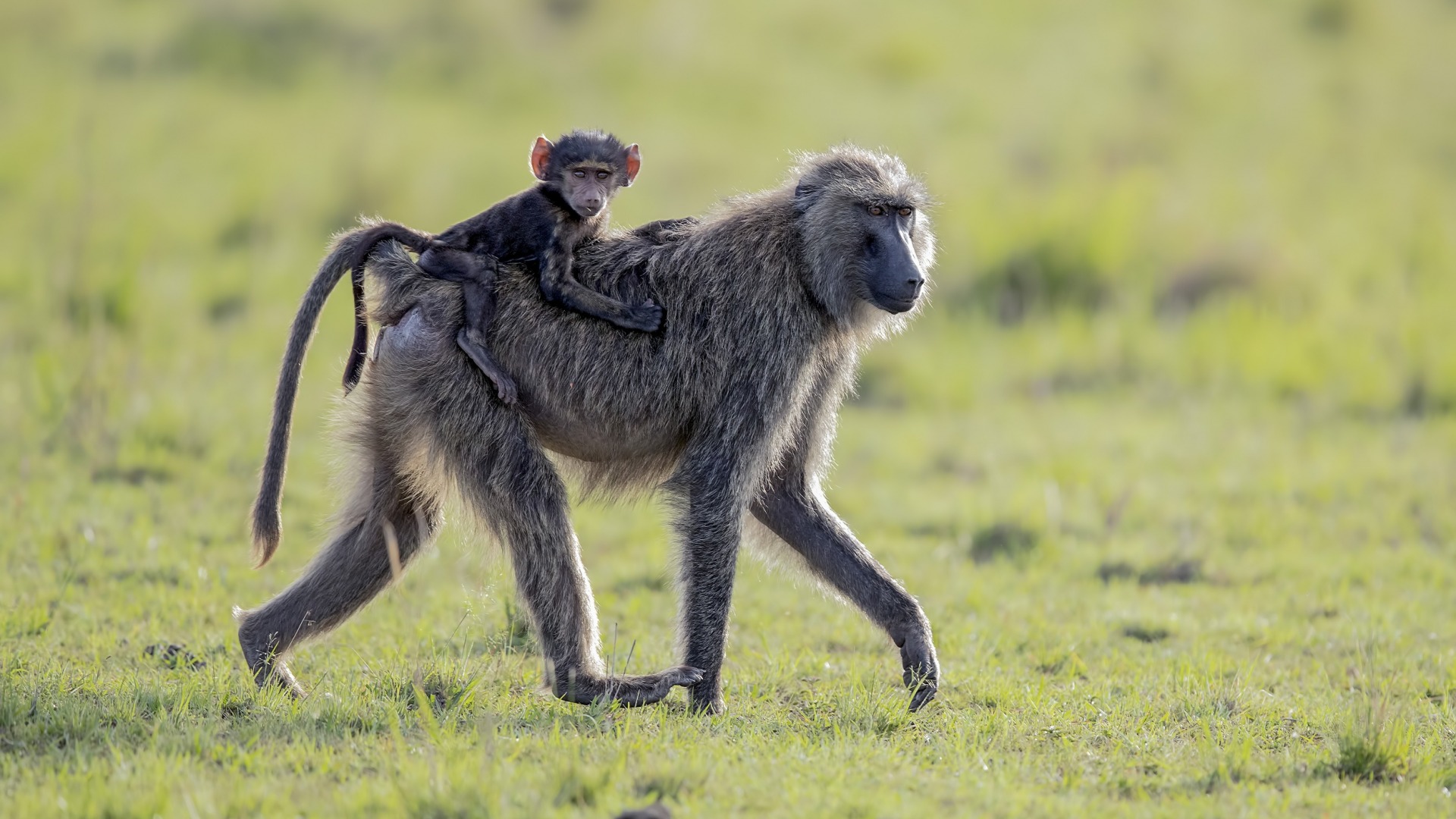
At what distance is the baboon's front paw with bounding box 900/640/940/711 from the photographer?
4691 millimetres

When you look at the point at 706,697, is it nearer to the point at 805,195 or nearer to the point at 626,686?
the point at 626,686

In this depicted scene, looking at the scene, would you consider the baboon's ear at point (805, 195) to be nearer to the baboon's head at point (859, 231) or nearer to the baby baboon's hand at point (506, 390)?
the baboon's head at point (859, 231)

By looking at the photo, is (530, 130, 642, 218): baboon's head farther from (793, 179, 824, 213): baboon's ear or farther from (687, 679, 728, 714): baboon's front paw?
(687, 679, 728, 714): baboon's front paw

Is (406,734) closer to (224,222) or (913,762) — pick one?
(913,762)

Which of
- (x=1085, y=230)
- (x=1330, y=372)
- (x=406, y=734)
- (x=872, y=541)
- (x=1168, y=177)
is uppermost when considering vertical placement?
(x=1168, y=177)

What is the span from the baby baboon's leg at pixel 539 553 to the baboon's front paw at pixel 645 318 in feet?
1.71

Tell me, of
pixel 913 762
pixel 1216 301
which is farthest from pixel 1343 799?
pixel 1216 301

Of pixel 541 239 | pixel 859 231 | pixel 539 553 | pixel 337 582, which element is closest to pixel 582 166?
pixel 541 239

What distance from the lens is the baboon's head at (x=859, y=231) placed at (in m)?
4.75

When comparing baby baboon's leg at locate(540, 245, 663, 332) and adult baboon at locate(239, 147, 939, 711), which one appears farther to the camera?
baby baboon's leg at locate(540, 245, 663, 332)

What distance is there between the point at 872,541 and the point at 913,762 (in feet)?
10.6

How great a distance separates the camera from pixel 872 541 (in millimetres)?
7219

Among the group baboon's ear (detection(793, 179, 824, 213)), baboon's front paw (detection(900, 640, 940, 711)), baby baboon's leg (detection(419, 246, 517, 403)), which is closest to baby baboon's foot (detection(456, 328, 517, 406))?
baby baboon's leg (detection(419, 246, 517, 403))

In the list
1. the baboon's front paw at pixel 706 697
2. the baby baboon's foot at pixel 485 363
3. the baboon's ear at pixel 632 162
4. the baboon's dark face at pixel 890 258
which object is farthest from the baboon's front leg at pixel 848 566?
the baboon's ear at pixel 632 162
